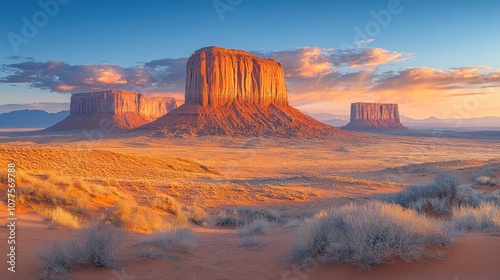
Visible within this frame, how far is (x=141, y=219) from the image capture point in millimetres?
9617

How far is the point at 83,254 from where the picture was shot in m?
5.94

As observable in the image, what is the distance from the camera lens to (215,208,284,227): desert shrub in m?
11.8

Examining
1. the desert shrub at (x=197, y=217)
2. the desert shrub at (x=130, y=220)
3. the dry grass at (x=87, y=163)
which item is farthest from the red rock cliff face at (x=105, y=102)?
the desert shrub at (x=130, y=220)

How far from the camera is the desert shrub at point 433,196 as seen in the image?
35.5 feet

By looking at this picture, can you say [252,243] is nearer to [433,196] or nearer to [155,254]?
[155,254]

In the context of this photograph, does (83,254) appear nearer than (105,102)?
Yes

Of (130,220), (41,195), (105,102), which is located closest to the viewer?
(130,220)

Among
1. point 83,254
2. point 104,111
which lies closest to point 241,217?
point 83,254

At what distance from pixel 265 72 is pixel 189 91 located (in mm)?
21087

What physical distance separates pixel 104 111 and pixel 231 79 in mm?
67757

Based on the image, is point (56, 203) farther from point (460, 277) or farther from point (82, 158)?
point (82, 158)

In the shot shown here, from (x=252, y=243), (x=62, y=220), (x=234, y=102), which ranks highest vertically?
(x=234, y=102)

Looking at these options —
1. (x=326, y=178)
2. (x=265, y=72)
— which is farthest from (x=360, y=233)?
(x=265, y=72)

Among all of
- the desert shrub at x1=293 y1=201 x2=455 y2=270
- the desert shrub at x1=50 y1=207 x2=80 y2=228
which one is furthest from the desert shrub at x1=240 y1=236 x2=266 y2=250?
the desert shrub at x1=50 y1=207 x2=80 y2=228
